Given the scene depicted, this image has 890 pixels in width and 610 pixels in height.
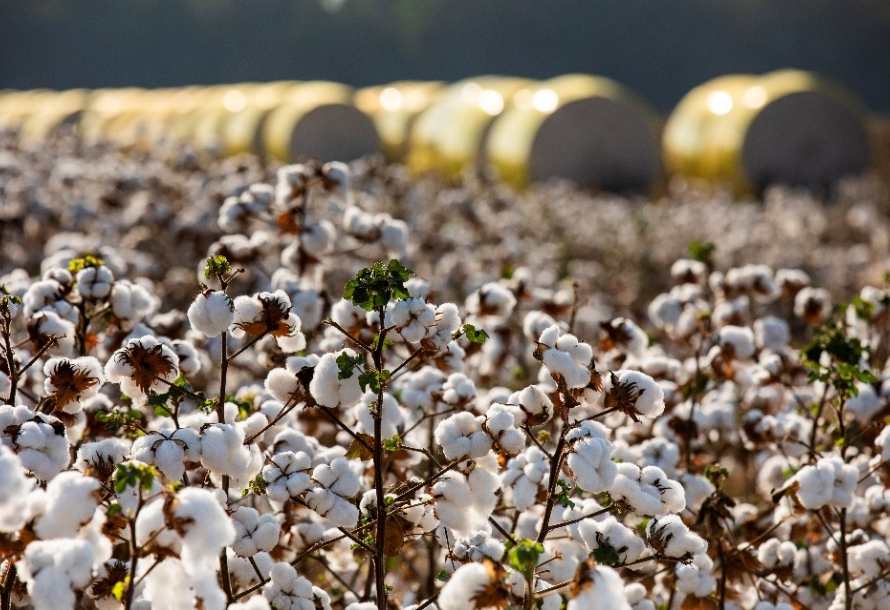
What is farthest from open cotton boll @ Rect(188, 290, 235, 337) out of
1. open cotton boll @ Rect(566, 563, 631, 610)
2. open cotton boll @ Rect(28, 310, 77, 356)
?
open cotton boll @ Rect(566, 563, 631, 610)

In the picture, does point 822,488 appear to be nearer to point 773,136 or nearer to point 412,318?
point 412,318

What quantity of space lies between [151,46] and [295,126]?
2068 inches

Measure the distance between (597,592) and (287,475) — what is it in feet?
2.99

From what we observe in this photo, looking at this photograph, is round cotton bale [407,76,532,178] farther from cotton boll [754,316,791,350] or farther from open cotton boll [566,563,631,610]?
open cotton boll [566,563,631,610]

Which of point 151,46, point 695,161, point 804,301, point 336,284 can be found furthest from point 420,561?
point 151,46

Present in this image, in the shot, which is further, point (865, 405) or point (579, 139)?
point (579, 139)

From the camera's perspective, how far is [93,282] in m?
2.81

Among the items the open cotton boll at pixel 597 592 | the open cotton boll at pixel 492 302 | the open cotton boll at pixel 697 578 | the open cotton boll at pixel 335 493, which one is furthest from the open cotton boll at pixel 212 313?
the open cotton boll at pixel 697 578

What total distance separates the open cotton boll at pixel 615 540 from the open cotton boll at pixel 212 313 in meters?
0.82

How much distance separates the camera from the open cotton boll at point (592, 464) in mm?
1942

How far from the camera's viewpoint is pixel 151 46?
6912 centimetres

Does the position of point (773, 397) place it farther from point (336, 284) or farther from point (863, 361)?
point (336, 284)

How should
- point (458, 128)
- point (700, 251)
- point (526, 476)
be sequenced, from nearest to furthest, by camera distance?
1. point (526, 476)
2. point (700, 251)
3. point (458, 128)

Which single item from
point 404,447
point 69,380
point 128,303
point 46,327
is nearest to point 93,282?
point 128,303
